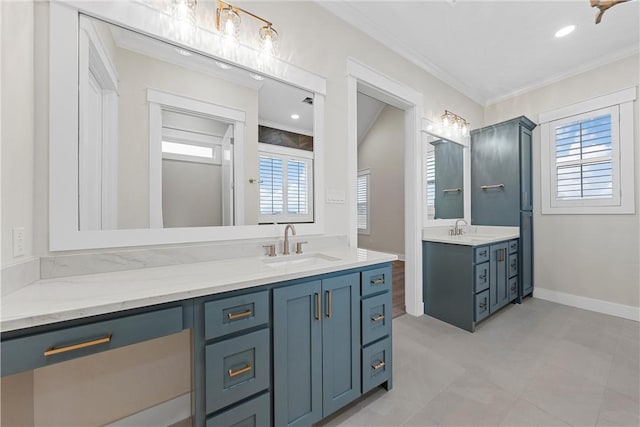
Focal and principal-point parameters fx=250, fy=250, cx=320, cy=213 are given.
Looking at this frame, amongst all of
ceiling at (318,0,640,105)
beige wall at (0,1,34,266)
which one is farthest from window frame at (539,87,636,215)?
beige wall at (0,1,34,266)

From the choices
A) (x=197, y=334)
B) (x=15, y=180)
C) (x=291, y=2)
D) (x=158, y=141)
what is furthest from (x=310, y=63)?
(x=197, y=334)

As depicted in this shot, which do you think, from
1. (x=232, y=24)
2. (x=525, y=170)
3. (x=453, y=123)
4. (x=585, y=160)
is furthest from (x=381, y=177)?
(x=232, y=24)

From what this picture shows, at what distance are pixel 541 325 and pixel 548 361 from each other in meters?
0.79

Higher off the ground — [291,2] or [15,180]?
[291,2]

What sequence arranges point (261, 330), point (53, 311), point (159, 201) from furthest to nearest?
point (159, 201) → point (261, 330) → point (53, 311)

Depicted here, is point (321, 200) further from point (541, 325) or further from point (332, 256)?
point (541, 325)

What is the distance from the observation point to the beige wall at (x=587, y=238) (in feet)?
8.85

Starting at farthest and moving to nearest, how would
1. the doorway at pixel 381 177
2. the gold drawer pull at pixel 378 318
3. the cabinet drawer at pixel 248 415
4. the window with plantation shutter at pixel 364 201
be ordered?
the window with plantation shutter at pixel 364 201
the doorway at pixel 381 177
the gold drawer pull at pixel 378 318
the cabinet drawer at pixel 248 415

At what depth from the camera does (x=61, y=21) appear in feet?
3.78

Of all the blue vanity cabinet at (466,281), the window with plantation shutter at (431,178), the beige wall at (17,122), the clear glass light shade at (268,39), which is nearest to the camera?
the beige wall at (17,122)

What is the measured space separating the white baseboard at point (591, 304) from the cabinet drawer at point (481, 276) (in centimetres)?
143

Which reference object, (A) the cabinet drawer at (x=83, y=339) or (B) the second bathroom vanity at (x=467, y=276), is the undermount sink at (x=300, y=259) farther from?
(B) the second bathroom vanity at (x=467, y=276)

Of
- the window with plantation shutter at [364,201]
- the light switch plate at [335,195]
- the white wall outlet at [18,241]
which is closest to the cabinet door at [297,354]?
the light switch plate at [335,195]

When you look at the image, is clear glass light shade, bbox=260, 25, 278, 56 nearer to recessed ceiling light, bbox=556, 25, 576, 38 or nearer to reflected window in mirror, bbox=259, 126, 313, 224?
reflected window in mirror, bbox=259, 126, 313, 224
